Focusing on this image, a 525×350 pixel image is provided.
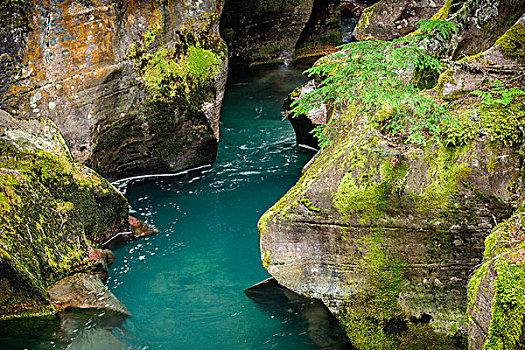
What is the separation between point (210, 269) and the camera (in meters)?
6.86

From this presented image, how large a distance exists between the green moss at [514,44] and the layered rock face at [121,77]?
497 cm

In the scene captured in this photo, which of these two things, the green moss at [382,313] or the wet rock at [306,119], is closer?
the green moss at [382,313]

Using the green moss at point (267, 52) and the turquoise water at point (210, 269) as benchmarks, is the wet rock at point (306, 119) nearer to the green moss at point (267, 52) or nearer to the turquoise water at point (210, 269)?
the turquoise water at point (210, 269)

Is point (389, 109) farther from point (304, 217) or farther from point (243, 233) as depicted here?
point (243, 233)

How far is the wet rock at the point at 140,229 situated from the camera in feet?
24.4

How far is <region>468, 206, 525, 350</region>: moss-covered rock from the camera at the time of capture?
306cm

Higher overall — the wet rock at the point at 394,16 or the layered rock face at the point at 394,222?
the wet rock at the point at 394,16

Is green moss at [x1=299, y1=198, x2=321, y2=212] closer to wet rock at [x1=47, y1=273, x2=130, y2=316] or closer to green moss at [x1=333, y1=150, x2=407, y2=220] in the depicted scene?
green moss at [x1=333, y1=150, x2=407, y2=220]

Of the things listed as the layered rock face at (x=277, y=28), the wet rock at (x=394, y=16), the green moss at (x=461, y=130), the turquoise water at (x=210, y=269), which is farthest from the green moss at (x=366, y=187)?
the layered rock face at (x=277, y=28)

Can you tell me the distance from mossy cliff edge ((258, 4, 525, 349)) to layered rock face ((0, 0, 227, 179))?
402 cm

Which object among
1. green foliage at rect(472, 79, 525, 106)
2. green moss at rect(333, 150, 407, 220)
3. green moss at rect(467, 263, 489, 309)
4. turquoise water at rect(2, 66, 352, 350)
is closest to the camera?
green moss at rect(467, 263, 489, 309)

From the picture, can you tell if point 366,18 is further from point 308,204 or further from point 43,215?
point 43,215

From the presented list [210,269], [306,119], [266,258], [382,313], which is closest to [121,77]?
[306,119]

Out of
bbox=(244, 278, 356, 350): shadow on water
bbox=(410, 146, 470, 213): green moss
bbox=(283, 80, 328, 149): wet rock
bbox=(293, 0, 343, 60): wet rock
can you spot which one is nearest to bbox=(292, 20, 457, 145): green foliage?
bbox=(410, 146, 470, 213): green moss
